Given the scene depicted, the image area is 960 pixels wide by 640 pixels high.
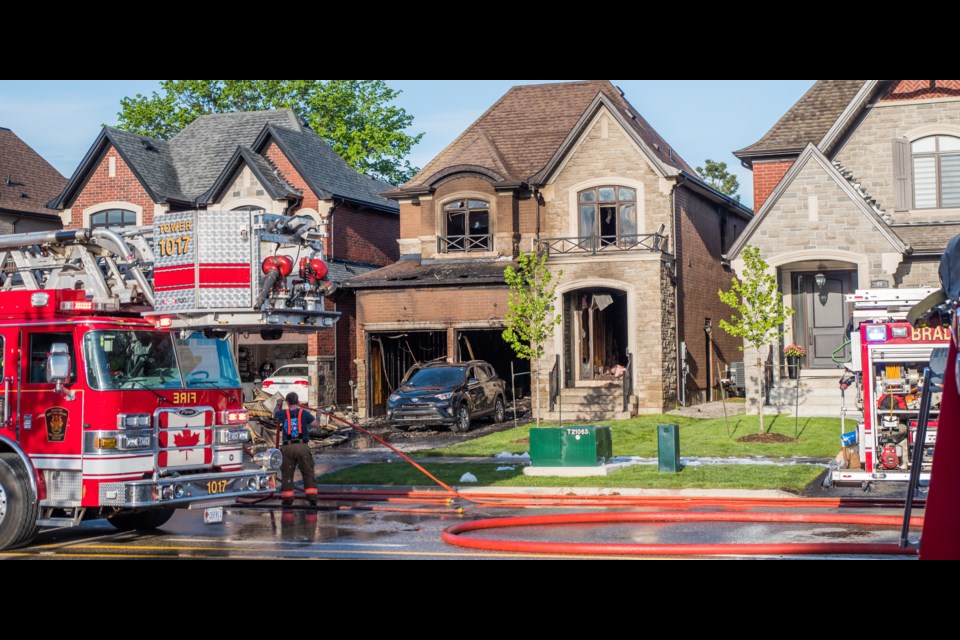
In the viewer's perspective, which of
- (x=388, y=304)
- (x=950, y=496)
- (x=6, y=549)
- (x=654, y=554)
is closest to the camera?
(x=950, y=496)

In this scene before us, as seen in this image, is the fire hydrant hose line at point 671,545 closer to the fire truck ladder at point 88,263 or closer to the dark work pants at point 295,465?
the dark work pants at point 295,465

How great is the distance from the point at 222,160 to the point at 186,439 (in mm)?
27354

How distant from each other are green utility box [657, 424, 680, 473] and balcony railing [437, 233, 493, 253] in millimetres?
16148

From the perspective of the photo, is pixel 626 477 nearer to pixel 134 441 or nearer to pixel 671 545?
pixel 671 545

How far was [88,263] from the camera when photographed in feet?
44.5

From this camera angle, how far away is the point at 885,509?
14875mm

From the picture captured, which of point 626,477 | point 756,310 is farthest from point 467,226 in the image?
point 626,477

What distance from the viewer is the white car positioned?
34.0 metres

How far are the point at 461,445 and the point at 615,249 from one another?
953cm

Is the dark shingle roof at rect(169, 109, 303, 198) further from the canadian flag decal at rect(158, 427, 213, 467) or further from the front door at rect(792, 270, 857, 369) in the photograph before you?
the canadian flag decal at rect(158, 427, 213, 467)

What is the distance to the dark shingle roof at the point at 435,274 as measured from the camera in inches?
1287

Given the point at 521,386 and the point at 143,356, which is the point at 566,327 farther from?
the point at 143,356
